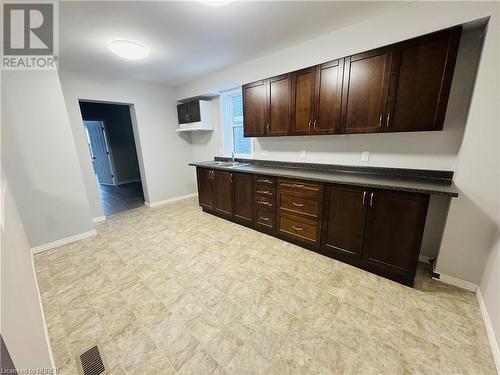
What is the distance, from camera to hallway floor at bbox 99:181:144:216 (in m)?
4.49

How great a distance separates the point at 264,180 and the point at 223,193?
96cm

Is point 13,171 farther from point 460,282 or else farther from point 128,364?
point 460,282

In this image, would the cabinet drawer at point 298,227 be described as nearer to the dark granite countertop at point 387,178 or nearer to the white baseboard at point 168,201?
the dark granite countertop at point 387,178

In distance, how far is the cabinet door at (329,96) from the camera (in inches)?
89.4

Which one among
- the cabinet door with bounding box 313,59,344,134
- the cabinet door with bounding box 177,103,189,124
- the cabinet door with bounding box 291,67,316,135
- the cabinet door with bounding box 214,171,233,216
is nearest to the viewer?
the cabinet door with bounding box 313,59,344,134

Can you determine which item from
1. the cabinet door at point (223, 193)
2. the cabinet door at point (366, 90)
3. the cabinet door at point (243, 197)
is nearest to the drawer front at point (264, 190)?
the cabinet door at point (243, 197)

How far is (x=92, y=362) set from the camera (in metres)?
1.37

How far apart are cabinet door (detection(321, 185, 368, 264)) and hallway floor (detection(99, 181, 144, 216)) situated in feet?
13.7

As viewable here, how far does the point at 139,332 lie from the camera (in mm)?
1580

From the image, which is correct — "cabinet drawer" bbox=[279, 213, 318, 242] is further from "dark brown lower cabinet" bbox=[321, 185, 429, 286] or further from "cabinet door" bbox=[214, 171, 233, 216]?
"cabinet door" bbox=[214, 171, 233, 216]

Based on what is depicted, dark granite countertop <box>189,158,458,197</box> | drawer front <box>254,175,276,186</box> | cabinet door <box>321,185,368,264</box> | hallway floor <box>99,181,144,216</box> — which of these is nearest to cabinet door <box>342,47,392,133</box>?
dark granite countertop <box>189,158,458,197</box>

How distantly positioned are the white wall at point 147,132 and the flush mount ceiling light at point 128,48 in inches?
57.7

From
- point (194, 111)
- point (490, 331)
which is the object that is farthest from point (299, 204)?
point (194, 111)

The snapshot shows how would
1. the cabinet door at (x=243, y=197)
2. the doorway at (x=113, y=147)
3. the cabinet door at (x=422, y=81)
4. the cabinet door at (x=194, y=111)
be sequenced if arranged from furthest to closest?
the doorway at (x=113, y=147), the cabinet door at (x=194, y=111), the cabinet door at (x=243, y=197), the cabinet door at (x=422, y=81)
